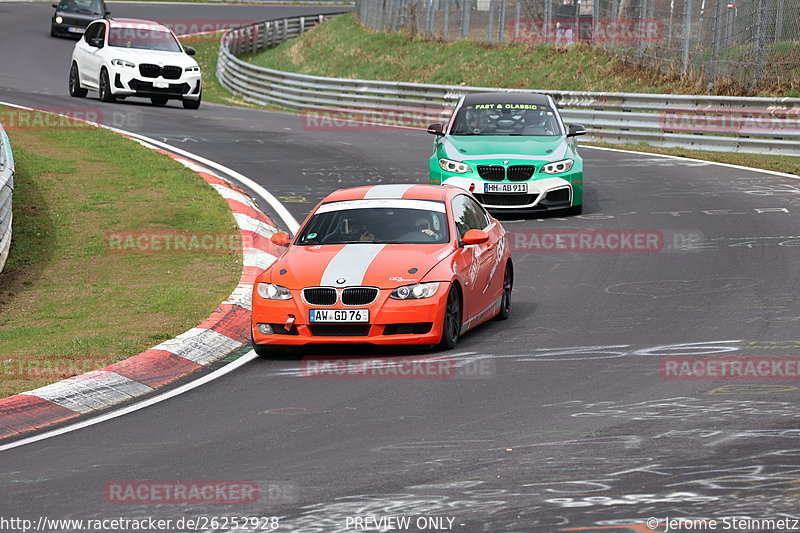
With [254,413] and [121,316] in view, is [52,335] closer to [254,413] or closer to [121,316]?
[121,316]

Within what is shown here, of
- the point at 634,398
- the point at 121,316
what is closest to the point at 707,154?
the point at 121,316

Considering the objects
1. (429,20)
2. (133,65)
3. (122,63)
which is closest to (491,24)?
(429,20)

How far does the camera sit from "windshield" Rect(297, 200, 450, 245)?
12305 mm

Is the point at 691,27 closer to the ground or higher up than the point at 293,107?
higher up

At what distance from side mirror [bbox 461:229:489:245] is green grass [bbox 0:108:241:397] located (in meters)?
2.57

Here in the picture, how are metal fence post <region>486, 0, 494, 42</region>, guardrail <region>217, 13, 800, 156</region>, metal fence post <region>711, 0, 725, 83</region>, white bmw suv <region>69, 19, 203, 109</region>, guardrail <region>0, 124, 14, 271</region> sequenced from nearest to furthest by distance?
1. guardrail <region>0, 124, 14, 271</region>
2. guardrail <region>217, 13, 800, 156</region>
3. white bmw suv <region>69, 19, 203, 109</region>
4. metal fence post <region>711, 0, 725, 83</region>
5. metal fence post <region>486, 0, 494, 42</region>

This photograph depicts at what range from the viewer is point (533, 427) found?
28.2 feet

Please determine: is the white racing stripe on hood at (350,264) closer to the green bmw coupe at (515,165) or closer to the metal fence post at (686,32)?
the green bmw coupe at (515,165)

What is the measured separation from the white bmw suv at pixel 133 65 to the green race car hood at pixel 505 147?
12781mm

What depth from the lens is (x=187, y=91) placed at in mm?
31453

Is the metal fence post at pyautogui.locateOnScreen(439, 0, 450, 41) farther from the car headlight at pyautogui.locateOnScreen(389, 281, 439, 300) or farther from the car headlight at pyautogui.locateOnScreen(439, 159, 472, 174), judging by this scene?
the car headlight at pyautogui.locateOnScreen(389, 281, 439, 300)

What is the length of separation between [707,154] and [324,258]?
16.1m

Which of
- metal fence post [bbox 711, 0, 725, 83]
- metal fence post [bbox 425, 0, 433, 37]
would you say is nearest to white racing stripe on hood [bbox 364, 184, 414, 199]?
metal fence post [bbox 711, 0, 725, 83]

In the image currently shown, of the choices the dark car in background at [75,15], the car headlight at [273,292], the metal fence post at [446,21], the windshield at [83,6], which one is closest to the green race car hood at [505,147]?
the car headlight at [273,292]
